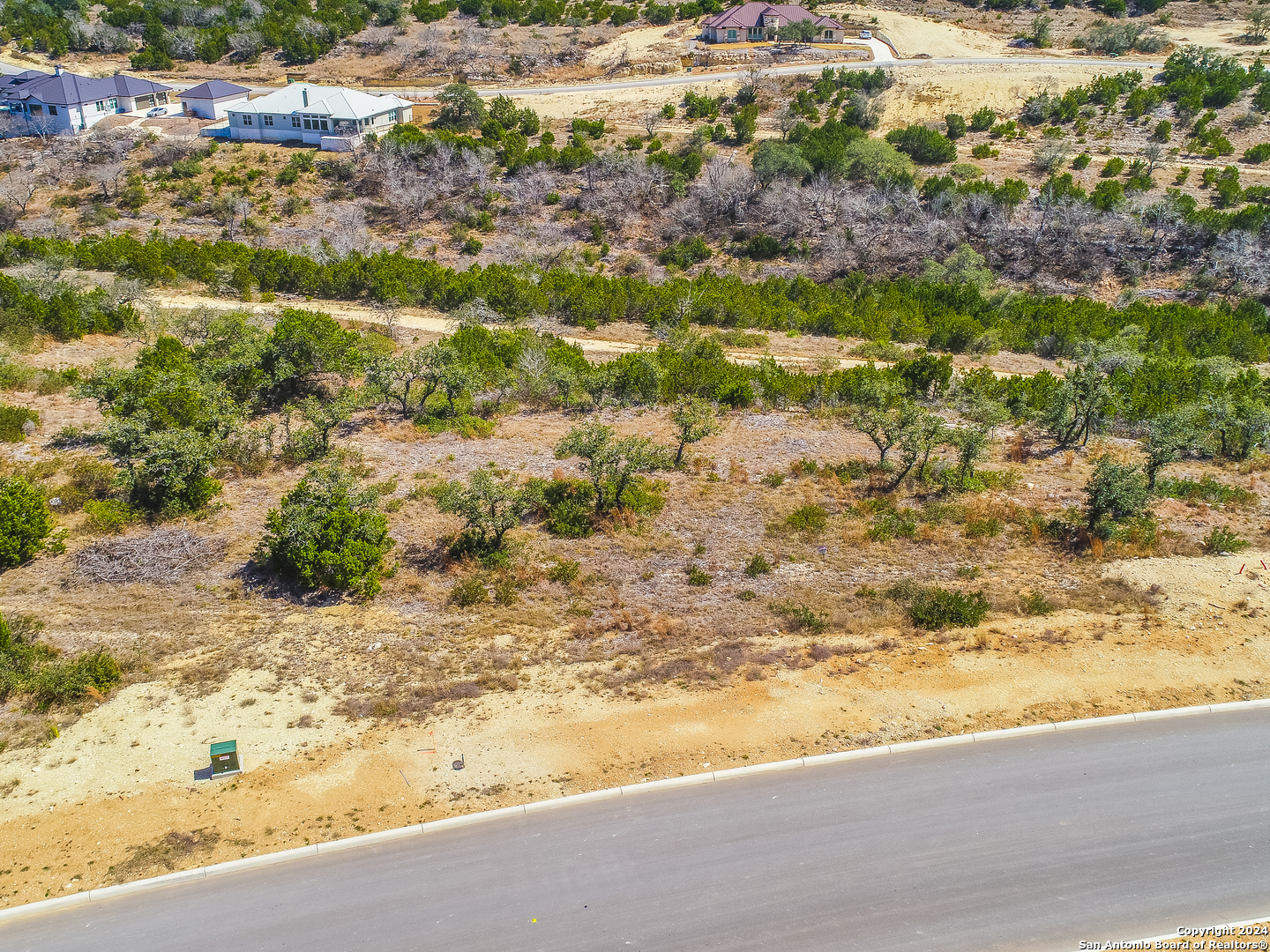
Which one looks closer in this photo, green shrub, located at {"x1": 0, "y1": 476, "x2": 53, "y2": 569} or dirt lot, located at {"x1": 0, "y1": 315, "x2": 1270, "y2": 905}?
dirt lot, located at {"x1": 0, "y1": 315, "x2": 1270, "y2": 905}

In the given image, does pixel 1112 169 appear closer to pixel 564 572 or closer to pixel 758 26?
pixel 758 26

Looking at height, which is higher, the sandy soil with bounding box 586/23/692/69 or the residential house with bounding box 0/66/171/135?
the sandy soil with bounding box 586/23/692/69

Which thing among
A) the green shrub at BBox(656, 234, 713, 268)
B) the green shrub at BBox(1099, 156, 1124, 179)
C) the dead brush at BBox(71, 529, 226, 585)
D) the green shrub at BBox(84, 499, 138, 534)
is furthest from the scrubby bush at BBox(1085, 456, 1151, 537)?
the green shrub at BBox(1099, 156, 1124, 179)

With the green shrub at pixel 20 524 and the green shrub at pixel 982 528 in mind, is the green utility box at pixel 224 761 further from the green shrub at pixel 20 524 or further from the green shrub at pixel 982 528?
the green shrub at pixel 982 528

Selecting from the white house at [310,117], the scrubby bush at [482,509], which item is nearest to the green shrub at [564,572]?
the scrubby bush at [482,509]

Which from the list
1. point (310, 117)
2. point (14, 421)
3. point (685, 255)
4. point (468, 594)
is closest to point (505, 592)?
point (468, 594)

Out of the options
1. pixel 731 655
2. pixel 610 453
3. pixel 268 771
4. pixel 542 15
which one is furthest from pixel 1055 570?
pixel 542 15

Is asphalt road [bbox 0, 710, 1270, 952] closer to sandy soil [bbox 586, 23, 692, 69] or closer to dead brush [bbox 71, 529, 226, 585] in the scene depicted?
dead brush [bbox 71, 529, 226, 585]
